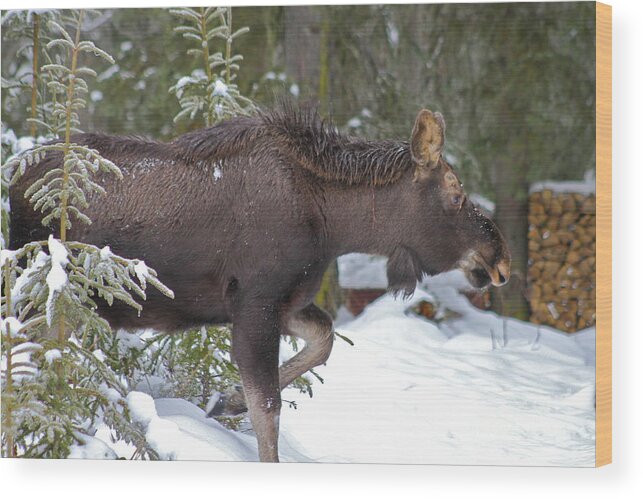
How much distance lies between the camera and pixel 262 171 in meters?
5.29

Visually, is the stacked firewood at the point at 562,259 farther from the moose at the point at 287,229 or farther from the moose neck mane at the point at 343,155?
the moose neck mane at the point at 343,155

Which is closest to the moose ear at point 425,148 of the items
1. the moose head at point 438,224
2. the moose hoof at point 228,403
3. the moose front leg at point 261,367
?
the moose head at point 438,224

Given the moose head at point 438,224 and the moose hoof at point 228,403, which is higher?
the moose head at point 438,224

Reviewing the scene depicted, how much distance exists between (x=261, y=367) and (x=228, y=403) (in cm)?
30

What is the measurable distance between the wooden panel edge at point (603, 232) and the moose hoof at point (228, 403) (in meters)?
1.64

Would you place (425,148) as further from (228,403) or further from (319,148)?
(228,403)

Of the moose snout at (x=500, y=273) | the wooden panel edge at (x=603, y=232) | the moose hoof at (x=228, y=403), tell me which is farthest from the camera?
the moose hoof at (x=228, y=403)

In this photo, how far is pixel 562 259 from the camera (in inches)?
203

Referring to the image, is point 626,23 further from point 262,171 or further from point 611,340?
point 262,171

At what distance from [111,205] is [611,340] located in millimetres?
2393

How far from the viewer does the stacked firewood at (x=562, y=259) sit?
5.11 meters

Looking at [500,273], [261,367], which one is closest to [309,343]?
[261,367]

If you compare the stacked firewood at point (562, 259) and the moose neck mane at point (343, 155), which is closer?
the stacked firewood at point (562, 259)

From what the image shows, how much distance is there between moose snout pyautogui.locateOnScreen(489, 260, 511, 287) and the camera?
5242mm
